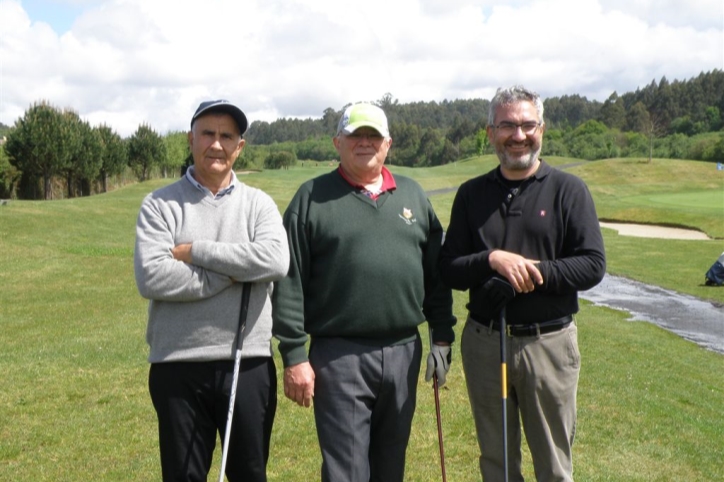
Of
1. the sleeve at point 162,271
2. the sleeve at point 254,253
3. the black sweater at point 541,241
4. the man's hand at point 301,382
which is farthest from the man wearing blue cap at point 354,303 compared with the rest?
Answer: the sleeve at point 162,271

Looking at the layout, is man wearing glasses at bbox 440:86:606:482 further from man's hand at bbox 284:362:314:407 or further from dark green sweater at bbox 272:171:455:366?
man's hand at bbox 284:362:314:407

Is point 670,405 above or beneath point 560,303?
beneath

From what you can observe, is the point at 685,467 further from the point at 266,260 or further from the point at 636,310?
the point at 636,310

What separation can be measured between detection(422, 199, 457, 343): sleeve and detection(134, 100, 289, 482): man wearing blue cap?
895 mm

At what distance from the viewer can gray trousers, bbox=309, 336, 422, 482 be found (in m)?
3.91

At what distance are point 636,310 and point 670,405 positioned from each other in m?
9.22

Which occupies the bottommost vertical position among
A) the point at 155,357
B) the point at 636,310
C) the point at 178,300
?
the point at 636,310

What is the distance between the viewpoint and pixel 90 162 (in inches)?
2069

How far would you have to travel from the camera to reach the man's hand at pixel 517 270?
12.3 ft

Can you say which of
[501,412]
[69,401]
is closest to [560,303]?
[501,412]

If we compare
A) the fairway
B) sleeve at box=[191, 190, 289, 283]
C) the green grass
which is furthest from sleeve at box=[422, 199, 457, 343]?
the fairway

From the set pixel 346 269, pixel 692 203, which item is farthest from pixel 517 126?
pixel 692 203

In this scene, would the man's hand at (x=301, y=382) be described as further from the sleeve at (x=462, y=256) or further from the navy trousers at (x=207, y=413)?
the sleeve at (x=462, y=256)

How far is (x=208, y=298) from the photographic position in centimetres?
363
